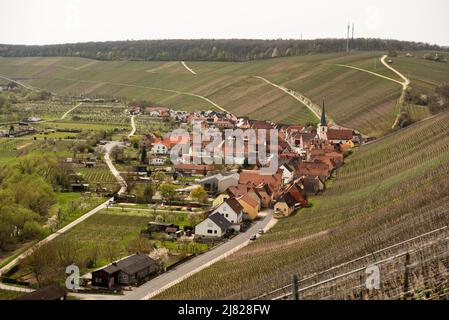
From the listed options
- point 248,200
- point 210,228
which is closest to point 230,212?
point 210,228

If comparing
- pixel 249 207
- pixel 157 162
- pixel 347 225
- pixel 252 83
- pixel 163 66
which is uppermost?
pixel 163 66

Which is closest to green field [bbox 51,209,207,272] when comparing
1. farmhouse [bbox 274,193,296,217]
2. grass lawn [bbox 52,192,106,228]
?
grass lawn [bbox 52,192,106,228]

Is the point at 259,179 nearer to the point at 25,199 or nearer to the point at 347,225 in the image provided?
the point at 25,199

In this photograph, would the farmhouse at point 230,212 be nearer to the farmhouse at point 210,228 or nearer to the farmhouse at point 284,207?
the farmhouse at point 210,228

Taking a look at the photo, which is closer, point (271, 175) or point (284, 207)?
point (284, 207)

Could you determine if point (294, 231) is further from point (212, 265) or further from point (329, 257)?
point (329, 257)
